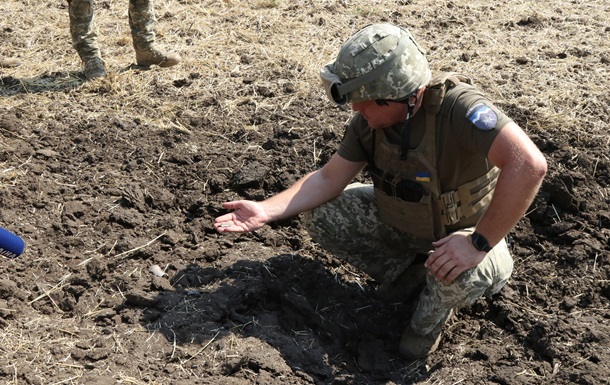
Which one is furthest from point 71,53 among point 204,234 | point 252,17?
point 204,234

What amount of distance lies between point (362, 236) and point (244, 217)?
0.71 m

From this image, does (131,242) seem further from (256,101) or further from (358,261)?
(256,101)

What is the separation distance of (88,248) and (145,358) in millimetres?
1060

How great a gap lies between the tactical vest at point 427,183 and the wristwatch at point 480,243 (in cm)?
34

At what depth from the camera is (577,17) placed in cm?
768

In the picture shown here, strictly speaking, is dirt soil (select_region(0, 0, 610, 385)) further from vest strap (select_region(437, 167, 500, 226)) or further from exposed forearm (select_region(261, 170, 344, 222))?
vest strap (select_region(437, 167, 500, 226))

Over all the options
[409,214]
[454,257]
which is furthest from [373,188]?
[454,257]

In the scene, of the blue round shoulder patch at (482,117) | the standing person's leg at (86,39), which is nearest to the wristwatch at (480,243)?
the blue round shoulder patch at (482,117)

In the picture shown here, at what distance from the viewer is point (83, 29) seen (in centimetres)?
674

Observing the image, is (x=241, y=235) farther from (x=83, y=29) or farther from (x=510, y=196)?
(x=83, y=29)

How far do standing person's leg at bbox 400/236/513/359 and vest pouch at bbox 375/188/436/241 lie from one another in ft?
0.85

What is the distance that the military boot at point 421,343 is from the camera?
425 cm

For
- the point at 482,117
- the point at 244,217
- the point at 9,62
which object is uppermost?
the point at 482,117

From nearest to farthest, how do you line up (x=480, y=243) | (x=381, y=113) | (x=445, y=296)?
(x=480, y=243)
(x=381, y=113)
(x=445, y=296)
